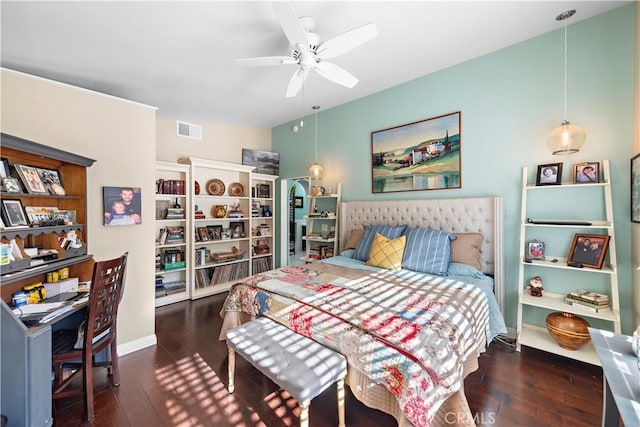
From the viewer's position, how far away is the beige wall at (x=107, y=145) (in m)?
1.94

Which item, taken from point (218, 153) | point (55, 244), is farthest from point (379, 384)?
point (218, 153)

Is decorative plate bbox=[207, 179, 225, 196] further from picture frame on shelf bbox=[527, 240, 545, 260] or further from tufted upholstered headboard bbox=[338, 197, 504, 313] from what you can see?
picture frame on shelf bbox=[527, 240, 545, 260]

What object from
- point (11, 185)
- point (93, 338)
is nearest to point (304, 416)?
point (93, 338)

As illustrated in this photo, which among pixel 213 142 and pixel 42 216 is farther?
pixel 213 142

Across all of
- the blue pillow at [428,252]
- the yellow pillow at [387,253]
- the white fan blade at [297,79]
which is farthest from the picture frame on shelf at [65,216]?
the blue pillow at [428,252]

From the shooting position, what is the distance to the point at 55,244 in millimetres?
1923

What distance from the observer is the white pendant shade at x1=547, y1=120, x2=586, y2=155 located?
2115mm

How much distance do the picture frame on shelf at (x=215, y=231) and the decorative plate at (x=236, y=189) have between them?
62cm

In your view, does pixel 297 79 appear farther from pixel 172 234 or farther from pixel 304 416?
pixel 172 234

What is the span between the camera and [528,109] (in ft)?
8.32

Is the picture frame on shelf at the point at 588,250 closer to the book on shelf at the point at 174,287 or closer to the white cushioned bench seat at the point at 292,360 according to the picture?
the white cushioned bench seat at the point at 292,360

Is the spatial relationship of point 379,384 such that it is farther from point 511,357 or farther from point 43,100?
point 43,100

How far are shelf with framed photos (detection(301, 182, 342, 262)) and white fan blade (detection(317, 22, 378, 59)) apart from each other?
2.31 m

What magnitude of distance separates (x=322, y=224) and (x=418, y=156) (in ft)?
6.32
